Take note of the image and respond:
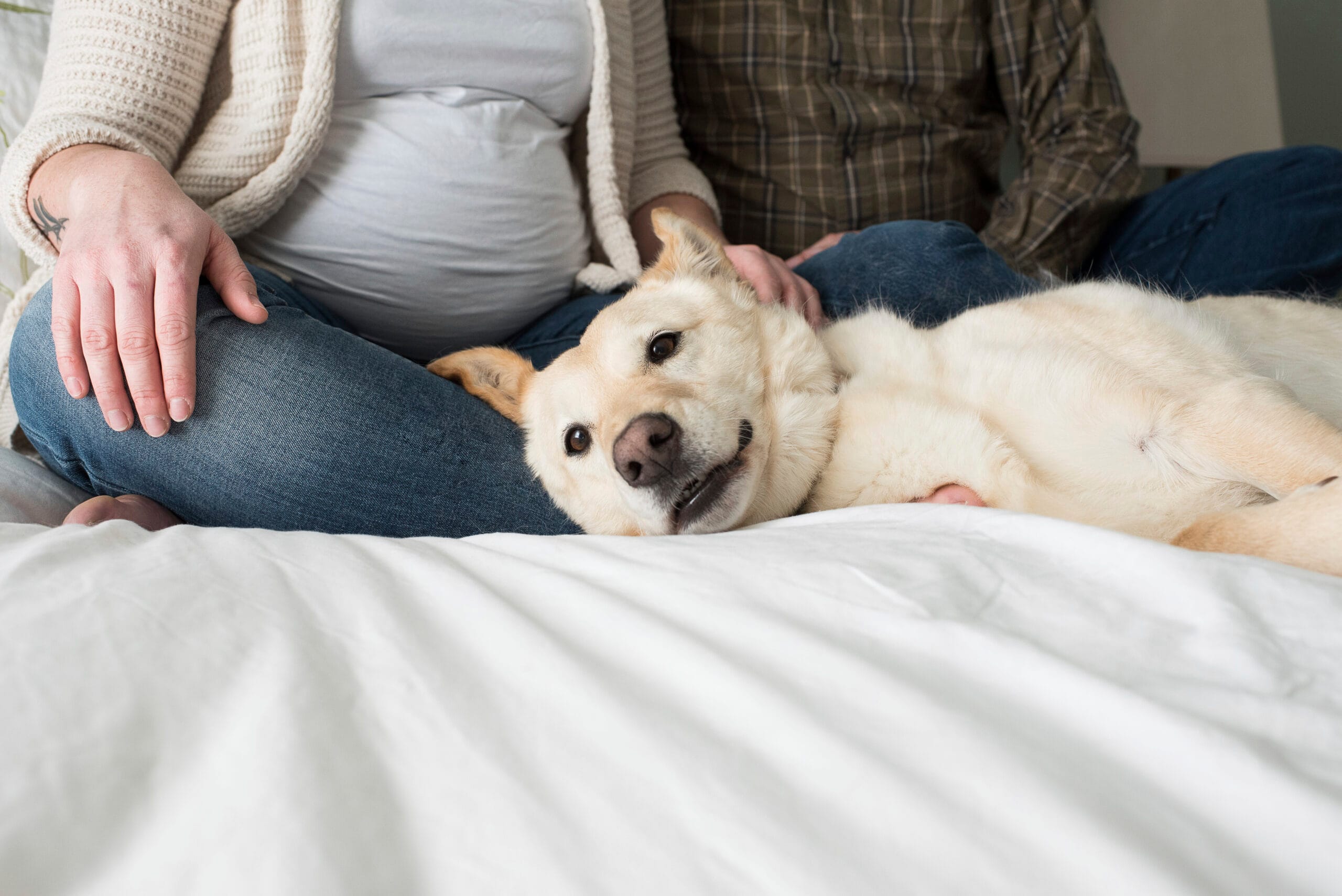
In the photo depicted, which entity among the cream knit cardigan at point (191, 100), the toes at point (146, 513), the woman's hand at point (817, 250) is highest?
the cream knit cardigan at point (191, 100)

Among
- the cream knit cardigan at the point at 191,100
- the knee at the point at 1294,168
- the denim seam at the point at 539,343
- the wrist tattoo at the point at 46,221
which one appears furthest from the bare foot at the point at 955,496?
the knee at the point at 1294,168

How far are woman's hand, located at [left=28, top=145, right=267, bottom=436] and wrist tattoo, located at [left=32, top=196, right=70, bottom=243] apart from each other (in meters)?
0.08

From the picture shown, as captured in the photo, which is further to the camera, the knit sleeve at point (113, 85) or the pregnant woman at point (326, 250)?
the knit sleeve at point (113, 85)

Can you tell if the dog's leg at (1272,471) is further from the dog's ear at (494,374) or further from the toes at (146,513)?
the toes at (146,513)

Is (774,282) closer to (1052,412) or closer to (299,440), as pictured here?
(1052,412)

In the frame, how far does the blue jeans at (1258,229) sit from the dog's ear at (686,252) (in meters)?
1.21

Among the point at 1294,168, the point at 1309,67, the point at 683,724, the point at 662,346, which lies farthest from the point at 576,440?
the point at 1309,67

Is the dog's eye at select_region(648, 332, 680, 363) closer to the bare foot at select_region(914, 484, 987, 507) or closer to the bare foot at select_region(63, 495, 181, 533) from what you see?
the bare foot at select_region(914, 484, 987, 507)

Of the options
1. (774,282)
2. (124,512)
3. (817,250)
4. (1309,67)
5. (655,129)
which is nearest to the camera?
(124,512)

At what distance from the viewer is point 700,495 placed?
1.21m

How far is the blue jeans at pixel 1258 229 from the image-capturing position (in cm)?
214

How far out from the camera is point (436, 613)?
759 mm

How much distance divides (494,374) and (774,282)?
642 mm

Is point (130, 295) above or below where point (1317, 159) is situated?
above
